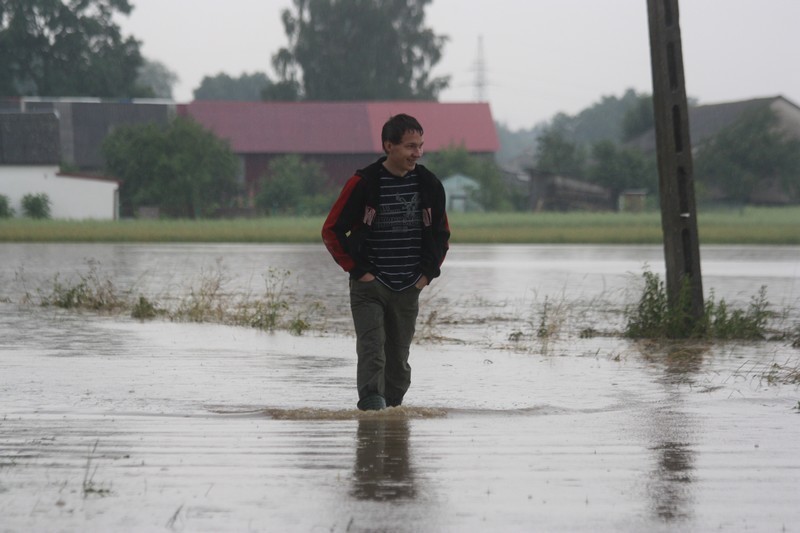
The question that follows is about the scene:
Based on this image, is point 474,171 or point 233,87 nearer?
point 474,171

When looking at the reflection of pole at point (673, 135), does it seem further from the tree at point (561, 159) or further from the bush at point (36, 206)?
the tree at point (561, 159)

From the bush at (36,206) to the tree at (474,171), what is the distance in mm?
21277

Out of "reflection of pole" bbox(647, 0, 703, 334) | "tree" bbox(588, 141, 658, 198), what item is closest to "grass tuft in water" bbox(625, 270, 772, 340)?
"reflection of pole" bbox(647, 0, 703, 334)

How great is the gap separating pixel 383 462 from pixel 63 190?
68.9 meters

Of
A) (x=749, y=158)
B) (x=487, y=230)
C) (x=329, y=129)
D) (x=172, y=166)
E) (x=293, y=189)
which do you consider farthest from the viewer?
(x=329, y=129)

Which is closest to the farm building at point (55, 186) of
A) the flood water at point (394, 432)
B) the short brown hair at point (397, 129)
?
the flood water at point (394, 432)

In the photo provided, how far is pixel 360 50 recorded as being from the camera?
10406 cm

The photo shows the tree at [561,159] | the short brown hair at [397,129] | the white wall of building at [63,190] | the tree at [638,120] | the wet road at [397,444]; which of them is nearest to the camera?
the wet road at [397,444]

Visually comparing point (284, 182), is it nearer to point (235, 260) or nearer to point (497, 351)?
point (235, 260)

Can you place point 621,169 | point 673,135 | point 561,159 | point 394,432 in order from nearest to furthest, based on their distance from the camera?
point 394,432 < point 673,135 < point 621,169 < point 561,159

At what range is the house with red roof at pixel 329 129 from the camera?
3406 inches

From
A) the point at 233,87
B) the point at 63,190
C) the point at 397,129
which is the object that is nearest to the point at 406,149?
the point at 397,129

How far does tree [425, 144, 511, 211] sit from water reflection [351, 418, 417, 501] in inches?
2870

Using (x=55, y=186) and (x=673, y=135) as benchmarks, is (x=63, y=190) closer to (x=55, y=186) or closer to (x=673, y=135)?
(x=55, y=186)
